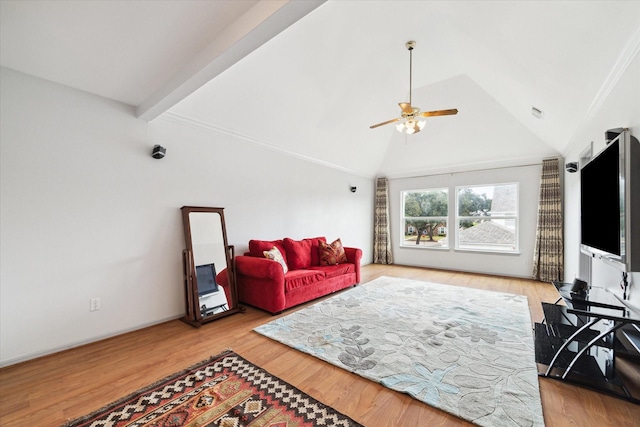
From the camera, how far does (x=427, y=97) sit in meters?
5.18

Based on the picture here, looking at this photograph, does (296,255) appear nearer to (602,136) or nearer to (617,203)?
(617,203)

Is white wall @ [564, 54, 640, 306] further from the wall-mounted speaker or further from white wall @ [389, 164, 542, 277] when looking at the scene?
the wall-mounted speaker

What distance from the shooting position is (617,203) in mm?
1835

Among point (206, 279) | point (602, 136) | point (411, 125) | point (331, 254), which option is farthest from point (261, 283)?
point (602, 136)

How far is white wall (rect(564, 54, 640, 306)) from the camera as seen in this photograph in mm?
1950

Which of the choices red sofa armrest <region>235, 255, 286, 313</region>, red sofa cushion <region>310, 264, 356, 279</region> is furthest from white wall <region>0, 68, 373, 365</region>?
red sofa cushion <region>310, 264, 356, 279</region>

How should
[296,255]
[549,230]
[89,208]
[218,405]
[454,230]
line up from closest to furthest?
[218,405]
[89,208]
[296,255]
[549,230]
[454,230]

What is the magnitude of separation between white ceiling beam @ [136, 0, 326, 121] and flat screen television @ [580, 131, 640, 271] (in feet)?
7.34

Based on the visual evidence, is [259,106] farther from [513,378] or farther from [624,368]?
[624,368]

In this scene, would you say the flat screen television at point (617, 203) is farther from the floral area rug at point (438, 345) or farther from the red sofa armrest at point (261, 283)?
the red sofa armrest at point (261, 283)

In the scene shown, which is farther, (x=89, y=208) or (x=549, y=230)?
(x=549, y=230)

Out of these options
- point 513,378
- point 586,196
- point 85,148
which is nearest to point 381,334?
point 513,378

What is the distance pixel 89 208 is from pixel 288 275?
7.73 feet

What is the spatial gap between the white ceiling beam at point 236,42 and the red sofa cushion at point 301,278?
2457mm
